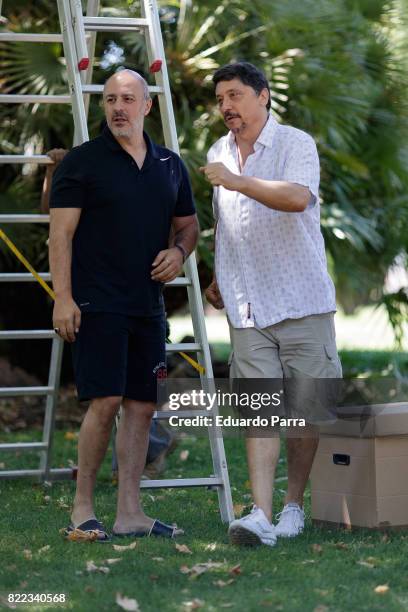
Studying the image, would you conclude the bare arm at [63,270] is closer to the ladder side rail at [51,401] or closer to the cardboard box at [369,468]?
the cardboard box at [369,468]

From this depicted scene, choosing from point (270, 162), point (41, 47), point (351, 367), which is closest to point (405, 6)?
point (41, 47)

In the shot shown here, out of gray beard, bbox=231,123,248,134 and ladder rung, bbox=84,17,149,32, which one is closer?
gray beard, bbox=231,123,248,134

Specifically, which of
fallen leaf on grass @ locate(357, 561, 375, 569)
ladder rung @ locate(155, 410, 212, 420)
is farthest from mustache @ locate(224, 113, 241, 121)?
fallen leaf on grass @ locate(357, 561, 375, 569)

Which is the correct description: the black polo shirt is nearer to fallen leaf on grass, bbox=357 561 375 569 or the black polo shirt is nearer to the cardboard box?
the cardboard box

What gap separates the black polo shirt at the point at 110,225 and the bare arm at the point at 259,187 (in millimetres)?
398

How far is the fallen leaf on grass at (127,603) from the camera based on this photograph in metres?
3.62

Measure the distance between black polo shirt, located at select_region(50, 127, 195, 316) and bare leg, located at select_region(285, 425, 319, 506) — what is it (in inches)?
33.6

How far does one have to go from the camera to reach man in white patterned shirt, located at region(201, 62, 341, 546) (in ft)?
15.5

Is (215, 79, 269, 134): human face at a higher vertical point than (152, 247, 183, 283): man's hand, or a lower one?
higher

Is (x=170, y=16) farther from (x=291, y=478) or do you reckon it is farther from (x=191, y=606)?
(x=191, y=606)

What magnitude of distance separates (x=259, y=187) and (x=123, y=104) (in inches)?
29.5

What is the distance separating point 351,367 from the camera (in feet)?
39.9

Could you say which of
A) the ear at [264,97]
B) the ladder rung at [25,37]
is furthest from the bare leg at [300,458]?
the ladder rung at [25,37]

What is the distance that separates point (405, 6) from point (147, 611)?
Answer: 24.5 ft
